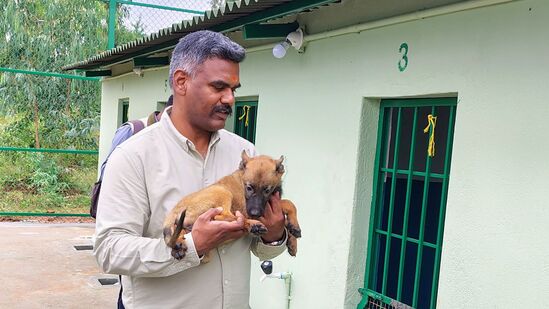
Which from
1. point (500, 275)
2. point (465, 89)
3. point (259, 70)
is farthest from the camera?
point (259, 70)

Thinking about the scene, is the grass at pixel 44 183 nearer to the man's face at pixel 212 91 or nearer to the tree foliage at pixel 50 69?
the tree foliage at pixel 50 69

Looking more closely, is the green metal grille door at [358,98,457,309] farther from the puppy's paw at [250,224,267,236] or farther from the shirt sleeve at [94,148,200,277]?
the shirt sleeve at [94,148,200,277]

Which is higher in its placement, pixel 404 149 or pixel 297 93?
pixel 297 93

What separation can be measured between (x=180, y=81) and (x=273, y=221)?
0.64 metres

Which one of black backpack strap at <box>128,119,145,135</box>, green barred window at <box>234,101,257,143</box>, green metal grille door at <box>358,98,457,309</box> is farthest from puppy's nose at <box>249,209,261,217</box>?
green barred window at <box>234,101,257,143</box>

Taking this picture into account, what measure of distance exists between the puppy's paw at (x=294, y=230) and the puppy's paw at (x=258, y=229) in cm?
35

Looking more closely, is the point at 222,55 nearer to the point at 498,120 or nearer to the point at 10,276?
the point at 498,120

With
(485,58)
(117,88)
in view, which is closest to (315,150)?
(485,58)

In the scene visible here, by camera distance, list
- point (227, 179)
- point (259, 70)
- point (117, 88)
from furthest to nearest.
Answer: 1. point (117, 88)
2. point (259, 70)
3. point (227, 179)

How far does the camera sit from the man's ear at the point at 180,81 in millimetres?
2223

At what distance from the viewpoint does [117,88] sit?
1216cm

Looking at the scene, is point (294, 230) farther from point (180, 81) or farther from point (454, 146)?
point (454, 146)

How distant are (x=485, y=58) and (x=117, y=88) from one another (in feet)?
31.5

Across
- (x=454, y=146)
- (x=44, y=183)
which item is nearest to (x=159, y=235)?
(x=454, y=146)
